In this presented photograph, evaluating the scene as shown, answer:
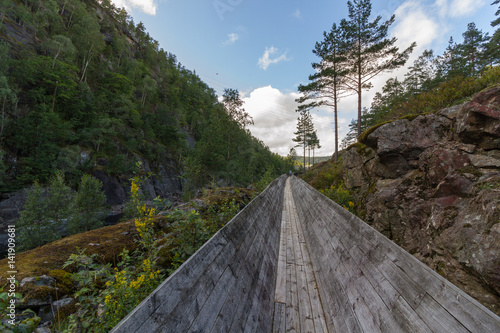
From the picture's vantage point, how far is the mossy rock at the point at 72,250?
2400 millimetres

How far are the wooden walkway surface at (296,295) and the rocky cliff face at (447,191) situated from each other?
6.57 feet

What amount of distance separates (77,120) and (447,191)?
138 feet

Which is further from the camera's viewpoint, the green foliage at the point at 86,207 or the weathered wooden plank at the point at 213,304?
the green foliage at the point at 86,207

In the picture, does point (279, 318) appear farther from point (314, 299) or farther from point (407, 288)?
point (407, 288)

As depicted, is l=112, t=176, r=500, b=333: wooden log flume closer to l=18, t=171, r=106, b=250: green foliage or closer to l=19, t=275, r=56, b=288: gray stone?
l=19, t=275, r=56, b=288: gray stone

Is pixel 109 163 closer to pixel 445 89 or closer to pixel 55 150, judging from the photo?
pixel 55 150

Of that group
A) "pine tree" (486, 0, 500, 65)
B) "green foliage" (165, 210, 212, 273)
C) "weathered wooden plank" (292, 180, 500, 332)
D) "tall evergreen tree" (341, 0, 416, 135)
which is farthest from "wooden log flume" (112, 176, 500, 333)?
"pine tree" (486, 0, 500, 65)

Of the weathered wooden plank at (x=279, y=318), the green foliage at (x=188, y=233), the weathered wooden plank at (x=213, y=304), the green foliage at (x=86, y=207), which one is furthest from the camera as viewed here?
the green foliage at (x=86, y=207)

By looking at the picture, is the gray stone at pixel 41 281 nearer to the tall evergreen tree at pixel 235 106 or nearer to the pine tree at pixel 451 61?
the tall evergreen tree at pixel 235 106

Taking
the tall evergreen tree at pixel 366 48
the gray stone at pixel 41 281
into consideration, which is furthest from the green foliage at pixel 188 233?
the tall evergreen tree at pixel 366 48

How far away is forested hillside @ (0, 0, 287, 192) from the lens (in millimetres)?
21891

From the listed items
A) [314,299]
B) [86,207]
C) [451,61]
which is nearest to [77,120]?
[86,207]

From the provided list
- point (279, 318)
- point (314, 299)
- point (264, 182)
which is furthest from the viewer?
point (264, 182)

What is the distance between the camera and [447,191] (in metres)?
3.53
